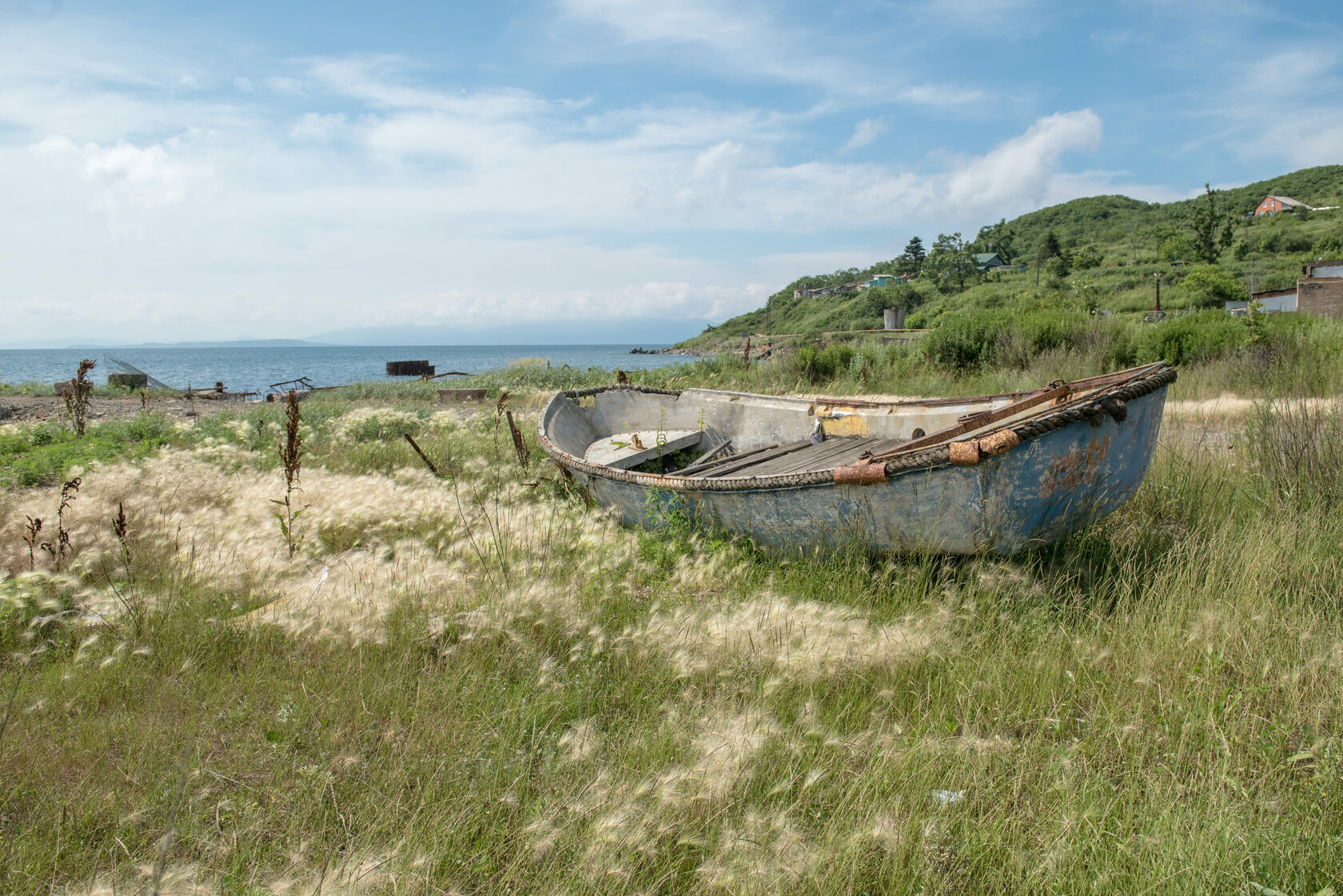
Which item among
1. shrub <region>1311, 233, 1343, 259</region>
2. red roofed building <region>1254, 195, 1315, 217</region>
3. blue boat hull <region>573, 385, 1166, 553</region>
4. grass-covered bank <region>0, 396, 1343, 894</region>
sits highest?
red roofed building <region>1254, 195, 1315, 217</region>

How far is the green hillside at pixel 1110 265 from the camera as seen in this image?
46500 millimetres

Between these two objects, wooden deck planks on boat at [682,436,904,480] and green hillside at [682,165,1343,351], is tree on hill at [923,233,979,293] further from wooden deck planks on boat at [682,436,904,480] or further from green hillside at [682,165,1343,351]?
wooden deck planks on boat at [682,436,904,480]

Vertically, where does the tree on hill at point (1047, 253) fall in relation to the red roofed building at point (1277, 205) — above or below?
below

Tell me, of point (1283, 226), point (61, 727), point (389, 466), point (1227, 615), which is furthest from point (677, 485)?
point (1283, 226)

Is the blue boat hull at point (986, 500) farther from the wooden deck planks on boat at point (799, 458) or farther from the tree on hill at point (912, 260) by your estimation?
the tree on hill at point (912, 260)

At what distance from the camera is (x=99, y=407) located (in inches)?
616

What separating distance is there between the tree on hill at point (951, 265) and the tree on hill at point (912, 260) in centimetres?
1391

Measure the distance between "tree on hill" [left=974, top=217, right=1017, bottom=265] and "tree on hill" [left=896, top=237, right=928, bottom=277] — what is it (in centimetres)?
819

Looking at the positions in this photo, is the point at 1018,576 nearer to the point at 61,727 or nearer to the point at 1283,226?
the point at 61,727

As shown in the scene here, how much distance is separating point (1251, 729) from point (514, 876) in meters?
2.60

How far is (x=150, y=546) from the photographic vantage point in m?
4.85

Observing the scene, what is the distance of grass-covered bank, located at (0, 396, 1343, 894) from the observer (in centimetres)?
201

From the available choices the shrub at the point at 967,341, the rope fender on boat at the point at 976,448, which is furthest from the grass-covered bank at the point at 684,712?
the shrub at the point at 967,341

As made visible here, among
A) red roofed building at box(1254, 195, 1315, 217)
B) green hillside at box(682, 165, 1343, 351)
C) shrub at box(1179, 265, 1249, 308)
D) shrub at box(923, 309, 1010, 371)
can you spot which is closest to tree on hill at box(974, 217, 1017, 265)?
green hillside at box(682, 165, 1343, 351)
